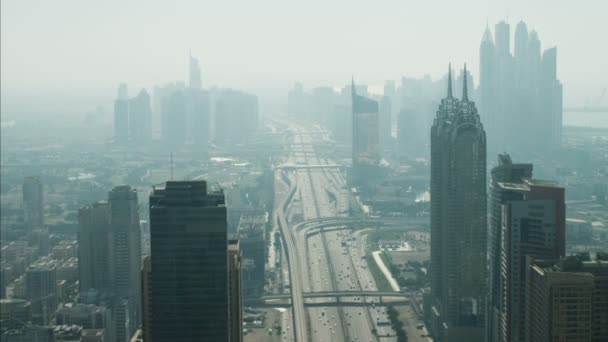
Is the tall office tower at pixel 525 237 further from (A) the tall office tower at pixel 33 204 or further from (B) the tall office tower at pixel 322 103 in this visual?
(B) the tall office tower at pixel 322 103

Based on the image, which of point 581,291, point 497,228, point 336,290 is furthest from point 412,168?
point 581,291

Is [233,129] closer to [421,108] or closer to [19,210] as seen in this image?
[421,108]

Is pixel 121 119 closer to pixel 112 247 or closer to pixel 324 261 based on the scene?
pixel 324 261

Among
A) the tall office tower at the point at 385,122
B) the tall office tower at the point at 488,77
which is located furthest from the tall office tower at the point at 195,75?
the tall office tower at the point at 488,77

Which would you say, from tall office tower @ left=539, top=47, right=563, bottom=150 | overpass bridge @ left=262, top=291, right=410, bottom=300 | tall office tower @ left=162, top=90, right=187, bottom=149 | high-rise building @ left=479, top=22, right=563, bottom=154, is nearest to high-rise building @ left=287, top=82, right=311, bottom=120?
tall office tower @ left=162, top=90, right=187, bottom=149

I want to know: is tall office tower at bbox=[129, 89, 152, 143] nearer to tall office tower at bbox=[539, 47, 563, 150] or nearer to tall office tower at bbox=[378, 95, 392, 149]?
tall office tower at bbox=[378, 95, 392, 149]
